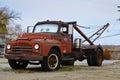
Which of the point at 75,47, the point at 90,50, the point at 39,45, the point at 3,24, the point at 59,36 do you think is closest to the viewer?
the point at 39,45

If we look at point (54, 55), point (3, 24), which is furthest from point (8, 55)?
point (3, 24)

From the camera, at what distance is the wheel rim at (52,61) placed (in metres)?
18.2

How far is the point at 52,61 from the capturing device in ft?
60.5

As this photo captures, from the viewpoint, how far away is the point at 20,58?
18.0 meters

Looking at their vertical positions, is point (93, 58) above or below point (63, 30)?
below

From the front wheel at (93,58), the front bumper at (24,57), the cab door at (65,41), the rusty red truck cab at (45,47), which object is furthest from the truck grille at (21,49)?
the front wheel at (93,58)

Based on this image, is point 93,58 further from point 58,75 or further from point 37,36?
point 58,75

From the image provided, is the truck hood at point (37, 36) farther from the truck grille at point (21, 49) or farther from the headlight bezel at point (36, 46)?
the headlight bezel at point (36, 46)

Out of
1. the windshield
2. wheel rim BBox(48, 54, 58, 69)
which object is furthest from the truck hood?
wheel rim BBox(48, 54, 58, 69)

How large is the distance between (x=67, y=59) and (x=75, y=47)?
198 cm

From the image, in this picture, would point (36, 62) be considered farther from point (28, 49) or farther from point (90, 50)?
point (90, 50)

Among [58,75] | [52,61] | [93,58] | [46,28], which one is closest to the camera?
[58,75]

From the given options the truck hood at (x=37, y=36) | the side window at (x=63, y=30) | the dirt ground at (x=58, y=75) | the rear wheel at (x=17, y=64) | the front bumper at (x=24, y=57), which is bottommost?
the dirt ground at (x=58, y=75)

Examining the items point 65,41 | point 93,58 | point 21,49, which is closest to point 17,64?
point 21,49
